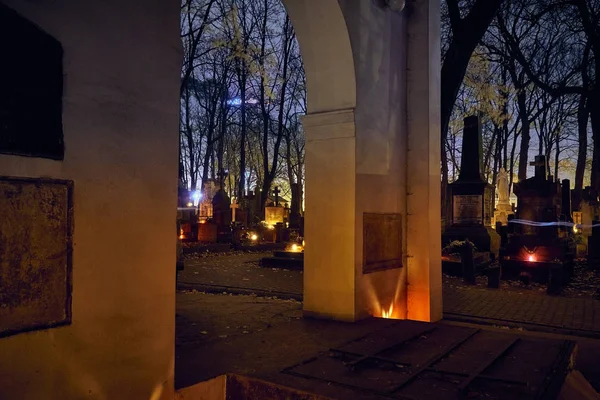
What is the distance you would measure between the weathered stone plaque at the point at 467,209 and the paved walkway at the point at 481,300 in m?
6.19

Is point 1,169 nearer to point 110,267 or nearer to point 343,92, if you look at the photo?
point 110,267

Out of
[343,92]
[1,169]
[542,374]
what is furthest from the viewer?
[343,92]

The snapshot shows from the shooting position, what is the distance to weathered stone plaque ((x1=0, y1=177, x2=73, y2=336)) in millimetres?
2844

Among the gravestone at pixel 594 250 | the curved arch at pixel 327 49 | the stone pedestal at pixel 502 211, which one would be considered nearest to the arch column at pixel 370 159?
the curved arch at pixel 327 49

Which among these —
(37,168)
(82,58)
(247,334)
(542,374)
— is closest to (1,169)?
(37,168)

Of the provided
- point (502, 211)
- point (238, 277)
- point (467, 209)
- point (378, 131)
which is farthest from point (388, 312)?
point (502, 211)

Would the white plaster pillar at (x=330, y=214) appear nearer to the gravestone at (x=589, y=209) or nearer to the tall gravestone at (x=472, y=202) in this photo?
the tall gravestone at (x=472, y=202)


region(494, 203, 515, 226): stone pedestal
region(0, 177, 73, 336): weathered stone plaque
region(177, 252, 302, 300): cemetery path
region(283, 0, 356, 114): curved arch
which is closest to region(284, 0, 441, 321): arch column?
region(283, 0, 356, 114): curved arch

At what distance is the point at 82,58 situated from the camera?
3221mm

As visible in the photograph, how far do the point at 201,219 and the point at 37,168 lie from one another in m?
24.8

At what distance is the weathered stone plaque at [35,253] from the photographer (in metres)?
2.84

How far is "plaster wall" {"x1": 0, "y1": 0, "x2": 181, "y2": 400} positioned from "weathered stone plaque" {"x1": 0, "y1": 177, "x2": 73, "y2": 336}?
6 cm

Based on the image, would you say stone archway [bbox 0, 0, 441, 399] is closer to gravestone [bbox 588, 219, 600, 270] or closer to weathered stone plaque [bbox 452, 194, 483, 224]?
gravestone [bbox 588, 219, 600, 270]

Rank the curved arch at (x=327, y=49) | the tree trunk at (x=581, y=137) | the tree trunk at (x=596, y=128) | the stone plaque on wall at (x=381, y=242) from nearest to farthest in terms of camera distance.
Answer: the curved arch at (x=327, y=49) → the stone plaque on wall at (x=381, y=242) → the tree trunk at (x=596, y=128) → the tree trunk at (x=581, y=137)
